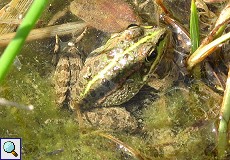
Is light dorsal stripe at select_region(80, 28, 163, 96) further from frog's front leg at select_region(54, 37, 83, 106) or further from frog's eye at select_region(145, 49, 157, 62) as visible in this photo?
frog's front leg at select_region(54, 37, 83, 106)

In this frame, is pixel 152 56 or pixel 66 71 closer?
pixel 152 56

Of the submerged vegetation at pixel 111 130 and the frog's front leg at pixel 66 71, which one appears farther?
the frog's front leg at pixel 66 71

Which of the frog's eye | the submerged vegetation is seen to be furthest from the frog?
the submerged vegetation

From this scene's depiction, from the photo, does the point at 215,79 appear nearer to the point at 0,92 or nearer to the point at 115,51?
the point at 115,51

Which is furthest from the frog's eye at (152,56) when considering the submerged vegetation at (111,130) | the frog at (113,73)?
the submerged vegetation at (111,130)

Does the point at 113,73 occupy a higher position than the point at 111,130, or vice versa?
the point at 113,73

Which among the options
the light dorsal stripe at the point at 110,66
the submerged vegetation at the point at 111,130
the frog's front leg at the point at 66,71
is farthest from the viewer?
the frog's front leg at the point at 66,71

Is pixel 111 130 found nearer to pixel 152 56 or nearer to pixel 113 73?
pixel 113 73

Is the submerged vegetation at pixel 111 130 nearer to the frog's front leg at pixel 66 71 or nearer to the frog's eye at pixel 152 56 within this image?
the frog's front leg at pixel 66 71

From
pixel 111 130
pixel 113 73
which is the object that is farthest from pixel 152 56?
pixel 111 130
